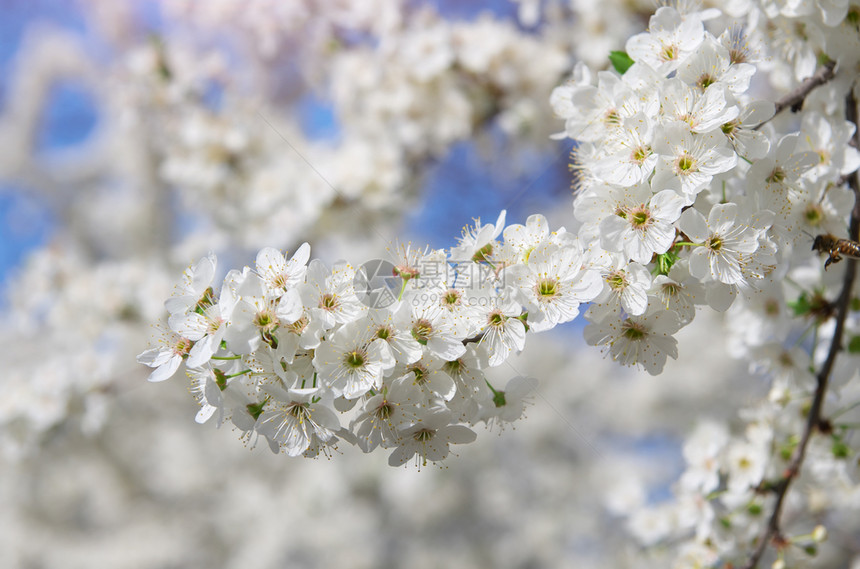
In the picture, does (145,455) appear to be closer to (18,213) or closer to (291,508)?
(291,508)

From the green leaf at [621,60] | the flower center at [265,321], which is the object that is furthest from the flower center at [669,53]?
the flower center at [265,321]

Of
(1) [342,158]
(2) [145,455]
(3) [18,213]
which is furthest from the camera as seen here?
(3) [18,213]

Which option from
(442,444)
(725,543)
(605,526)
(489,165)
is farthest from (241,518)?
(442,444)

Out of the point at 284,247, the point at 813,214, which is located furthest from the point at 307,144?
the point at 813,214

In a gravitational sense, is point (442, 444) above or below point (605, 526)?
below

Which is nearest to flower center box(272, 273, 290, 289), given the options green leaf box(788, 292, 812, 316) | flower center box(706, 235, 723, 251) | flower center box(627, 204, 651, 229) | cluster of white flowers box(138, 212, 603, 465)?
cluster of white flowers box(138, 212, 603, 465)

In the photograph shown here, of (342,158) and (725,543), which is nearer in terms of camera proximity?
(725,543)

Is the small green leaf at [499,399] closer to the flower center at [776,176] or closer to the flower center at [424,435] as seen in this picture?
the flower center at [424,435]

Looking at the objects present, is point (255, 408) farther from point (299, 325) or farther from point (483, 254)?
point (483, 254)
